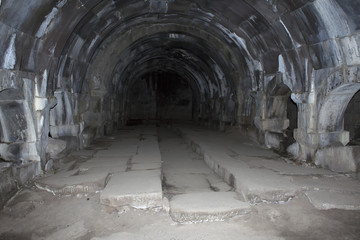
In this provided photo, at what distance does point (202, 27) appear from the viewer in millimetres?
8648

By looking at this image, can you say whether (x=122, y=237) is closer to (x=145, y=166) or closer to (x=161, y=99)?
(x=145, y=166)

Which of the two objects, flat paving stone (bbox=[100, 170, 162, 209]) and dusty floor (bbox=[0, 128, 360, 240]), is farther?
flat paving stone (bbox=[100, 170, 162, 209])

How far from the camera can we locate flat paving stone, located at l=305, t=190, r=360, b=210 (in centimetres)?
382

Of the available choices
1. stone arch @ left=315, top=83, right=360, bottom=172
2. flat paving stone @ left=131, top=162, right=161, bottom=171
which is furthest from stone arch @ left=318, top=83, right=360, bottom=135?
flat paving stone @ left=131, top=162, right=161, bottom=171

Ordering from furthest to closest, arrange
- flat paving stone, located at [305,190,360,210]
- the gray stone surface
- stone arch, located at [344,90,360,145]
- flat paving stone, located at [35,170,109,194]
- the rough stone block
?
stone arch, located at [344,90,360,145] < the rough stone block < flat paving stone, located at [35,170,109,194] < the gray stone surface < flat paving stone, located at [305,190,360,210]

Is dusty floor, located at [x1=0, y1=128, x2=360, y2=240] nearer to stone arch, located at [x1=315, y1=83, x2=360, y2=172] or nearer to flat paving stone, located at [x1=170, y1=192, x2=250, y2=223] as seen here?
flat paving stone, located at [x1=170, y1=192, x2=250, y2=223]

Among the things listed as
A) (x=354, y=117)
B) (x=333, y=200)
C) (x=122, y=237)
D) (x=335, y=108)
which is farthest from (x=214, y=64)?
(x=122, y=237)

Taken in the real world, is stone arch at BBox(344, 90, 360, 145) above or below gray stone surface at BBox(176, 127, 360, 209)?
above

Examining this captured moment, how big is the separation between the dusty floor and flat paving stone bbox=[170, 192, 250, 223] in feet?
0.30

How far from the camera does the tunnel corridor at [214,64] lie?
175 inches

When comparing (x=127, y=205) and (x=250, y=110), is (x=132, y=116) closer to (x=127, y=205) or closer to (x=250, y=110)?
(x=250, y=110)

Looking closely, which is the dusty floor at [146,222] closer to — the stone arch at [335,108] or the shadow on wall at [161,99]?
the stone arch at [335,108]

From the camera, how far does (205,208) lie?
11.8 ft

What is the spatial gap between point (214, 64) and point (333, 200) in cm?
778
